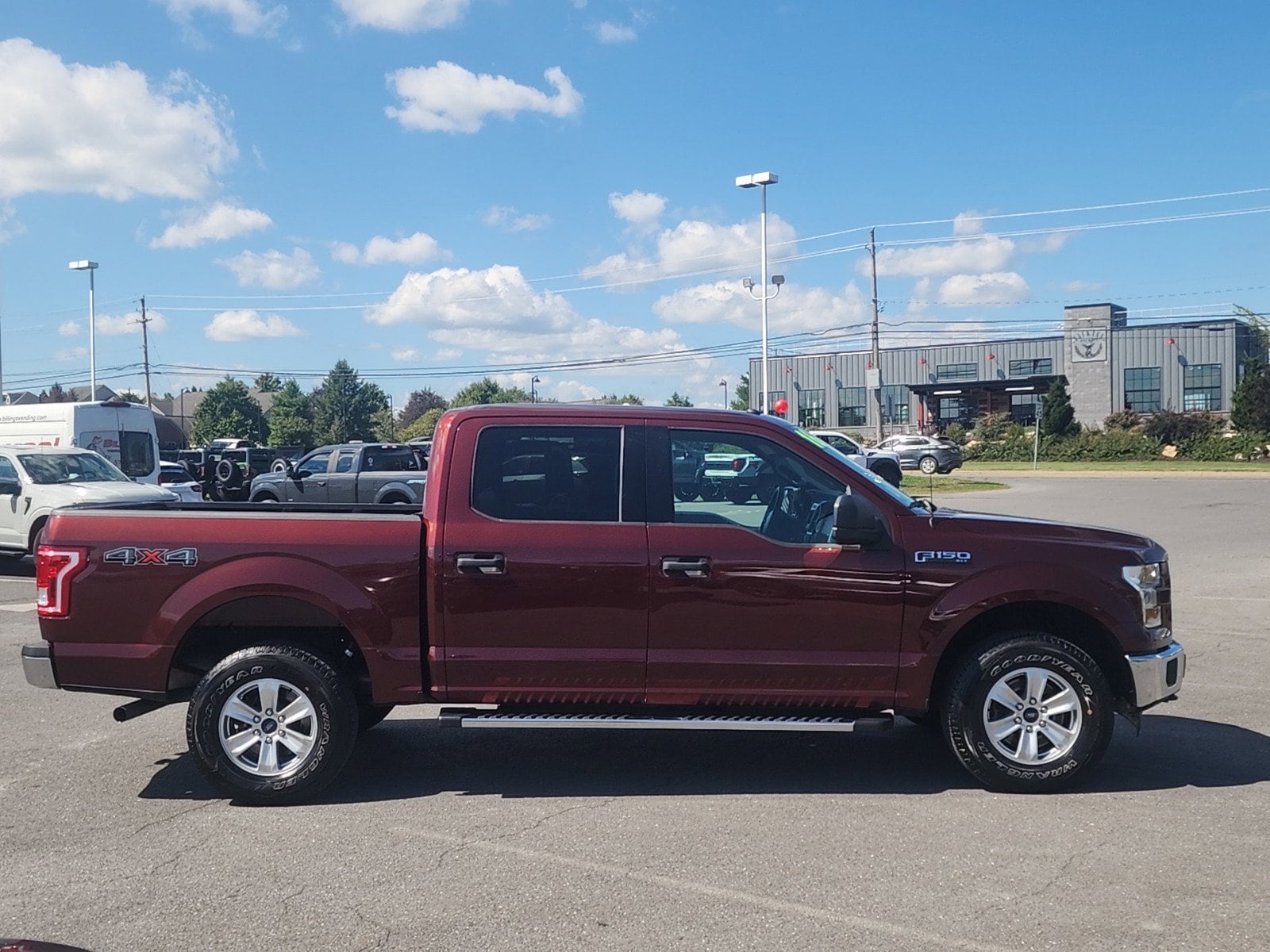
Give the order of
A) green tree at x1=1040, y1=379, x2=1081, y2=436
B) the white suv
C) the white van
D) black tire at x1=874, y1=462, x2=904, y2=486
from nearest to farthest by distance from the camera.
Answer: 1. the white suv
2. the white van
3. black tire at x1=874, y1=462, x2=904, y2=486
4. green tree at x1=1040, y1=379, x2=1081, y2=436

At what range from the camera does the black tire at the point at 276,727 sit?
5488 mm

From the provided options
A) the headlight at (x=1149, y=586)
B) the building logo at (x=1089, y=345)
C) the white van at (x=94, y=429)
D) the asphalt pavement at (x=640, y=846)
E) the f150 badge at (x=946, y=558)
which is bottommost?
the asphalt pavement at (x=640, y=846)

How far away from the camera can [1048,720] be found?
18.3ft

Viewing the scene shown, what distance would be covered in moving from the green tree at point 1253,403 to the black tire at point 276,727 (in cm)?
4981

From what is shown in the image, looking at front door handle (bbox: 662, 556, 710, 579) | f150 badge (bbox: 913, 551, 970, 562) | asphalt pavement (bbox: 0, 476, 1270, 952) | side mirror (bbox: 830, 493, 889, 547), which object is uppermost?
side mirror (bbox: 830, 493, 889, 547)

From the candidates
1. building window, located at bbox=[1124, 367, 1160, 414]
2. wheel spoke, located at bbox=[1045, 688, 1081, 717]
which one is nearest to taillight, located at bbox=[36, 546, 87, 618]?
wheel spoke, located at bbox=[1045, 688, 1081, 717]

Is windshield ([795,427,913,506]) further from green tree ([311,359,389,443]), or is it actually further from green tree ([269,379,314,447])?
green tree ([311,359,389,443])

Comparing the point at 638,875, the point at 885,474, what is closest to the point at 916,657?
the point at 638,875

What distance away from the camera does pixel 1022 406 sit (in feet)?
227

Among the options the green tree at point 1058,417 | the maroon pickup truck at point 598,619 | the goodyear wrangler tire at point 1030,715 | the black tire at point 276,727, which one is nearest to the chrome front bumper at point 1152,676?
the maroon pickup truck at point 598,619

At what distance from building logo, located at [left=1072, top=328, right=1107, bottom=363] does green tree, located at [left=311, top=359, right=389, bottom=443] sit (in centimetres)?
5418

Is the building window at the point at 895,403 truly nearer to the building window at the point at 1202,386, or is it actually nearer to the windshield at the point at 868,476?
the building window at the point at 1202,386

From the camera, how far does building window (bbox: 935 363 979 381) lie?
236ft

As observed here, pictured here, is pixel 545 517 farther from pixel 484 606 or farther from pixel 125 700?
pixel 125 700
